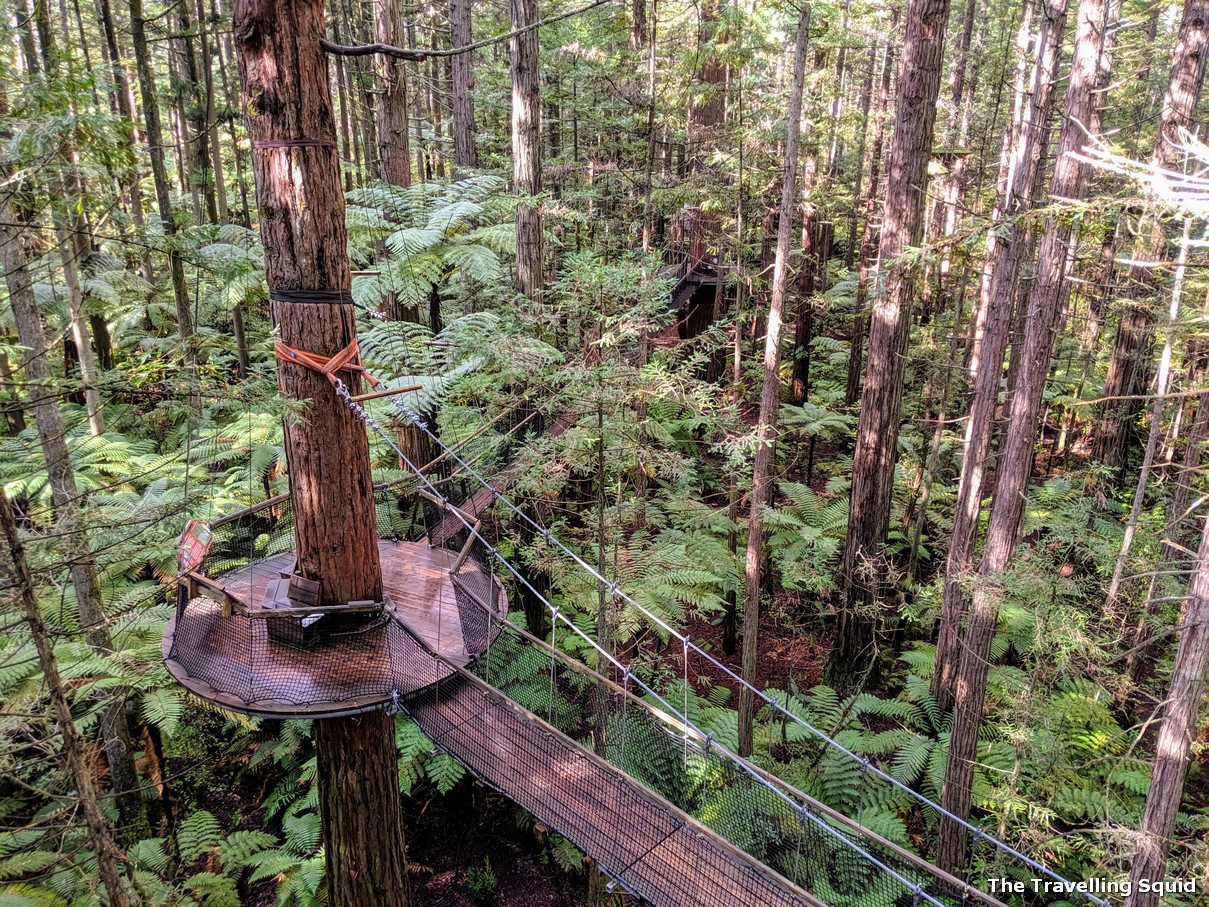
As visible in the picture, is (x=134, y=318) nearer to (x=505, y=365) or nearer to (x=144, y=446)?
(x=144, y=446)

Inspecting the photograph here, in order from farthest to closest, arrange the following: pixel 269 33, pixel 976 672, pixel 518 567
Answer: pixel 518 567, pixel 976 672, pixel 269 33

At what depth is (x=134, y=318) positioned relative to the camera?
10.7 metres

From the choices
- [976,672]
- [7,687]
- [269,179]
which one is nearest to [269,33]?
[269,179]

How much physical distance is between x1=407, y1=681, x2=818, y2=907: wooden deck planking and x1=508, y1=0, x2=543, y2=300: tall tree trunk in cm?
381

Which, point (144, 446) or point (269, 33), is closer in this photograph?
point (269, 33)

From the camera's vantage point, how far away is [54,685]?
9.33 feet

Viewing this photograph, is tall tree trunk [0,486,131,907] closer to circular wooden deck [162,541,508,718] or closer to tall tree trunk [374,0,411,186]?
circular wooden deck [162,541,508,718]

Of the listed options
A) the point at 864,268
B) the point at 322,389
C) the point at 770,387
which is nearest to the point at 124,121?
the point at 322,389

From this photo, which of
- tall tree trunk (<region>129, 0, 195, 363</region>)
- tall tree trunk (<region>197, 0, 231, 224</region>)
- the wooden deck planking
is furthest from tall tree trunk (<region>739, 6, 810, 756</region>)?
tall tree trunk (<region>129, 0, 195, 363</region>)

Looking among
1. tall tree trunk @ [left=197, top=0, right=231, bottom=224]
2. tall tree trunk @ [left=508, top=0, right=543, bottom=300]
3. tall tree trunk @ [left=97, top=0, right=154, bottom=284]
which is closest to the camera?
tall tree trunk @ [left=97, top=0, right=154, bottom=284]

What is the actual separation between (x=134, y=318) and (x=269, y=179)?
942cm

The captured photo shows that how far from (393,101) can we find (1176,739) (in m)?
7.49

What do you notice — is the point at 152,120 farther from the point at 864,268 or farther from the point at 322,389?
the point at 864,268

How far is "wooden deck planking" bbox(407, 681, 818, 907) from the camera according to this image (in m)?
3.37
